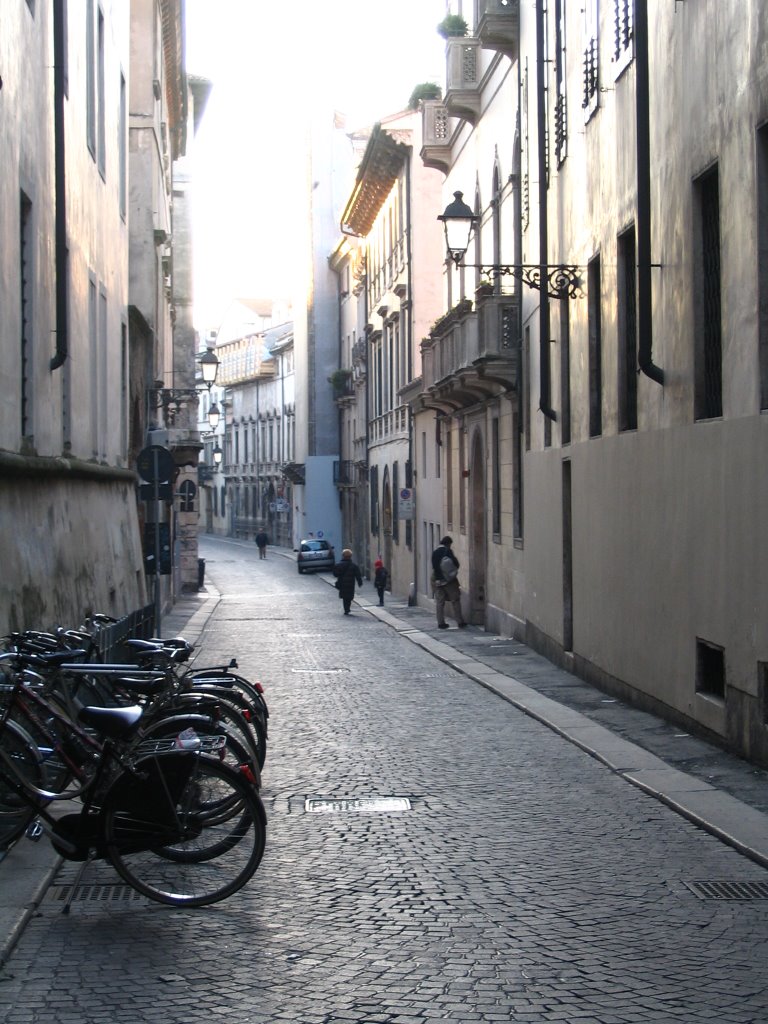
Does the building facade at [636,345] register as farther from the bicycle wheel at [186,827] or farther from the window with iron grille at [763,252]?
the bicycle wheel at [186,827]

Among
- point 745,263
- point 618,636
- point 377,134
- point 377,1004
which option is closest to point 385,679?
point 618,636

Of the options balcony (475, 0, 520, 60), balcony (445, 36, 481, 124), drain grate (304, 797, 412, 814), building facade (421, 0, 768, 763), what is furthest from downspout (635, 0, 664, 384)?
balcony (445, 36, 481, 124)

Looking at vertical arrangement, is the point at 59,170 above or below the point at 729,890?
above

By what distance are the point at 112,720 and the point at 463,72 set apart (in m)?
24.0

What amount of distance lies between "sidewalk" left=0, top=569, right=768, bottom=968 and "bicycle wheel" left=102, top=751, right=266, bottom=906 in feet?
1.78

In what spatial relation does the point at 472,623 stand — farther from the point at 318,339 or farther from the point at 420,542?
the point at 318,339

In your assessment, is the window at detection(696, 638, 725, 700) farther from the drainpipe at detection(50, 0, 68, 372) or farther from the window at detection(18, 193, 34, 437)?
the drainpipe at detection(50, 0, 68, 372)

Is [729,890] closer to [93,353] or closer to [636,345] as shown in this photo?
[636,345]

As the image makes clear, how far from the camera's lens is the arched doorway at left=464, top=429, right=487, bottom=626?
30.4 metres

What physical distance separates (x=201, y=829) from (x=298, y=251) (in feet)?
250

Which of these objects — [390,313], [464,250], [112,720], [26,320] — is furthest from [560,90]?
[390,313]

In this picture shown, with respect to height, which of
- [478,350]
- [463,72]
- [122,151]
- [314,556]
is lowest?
[314,556]

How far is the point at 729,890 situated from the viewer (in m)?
7.38

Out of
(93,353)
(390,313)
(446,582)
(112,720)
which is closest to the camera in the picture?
(112,720)
